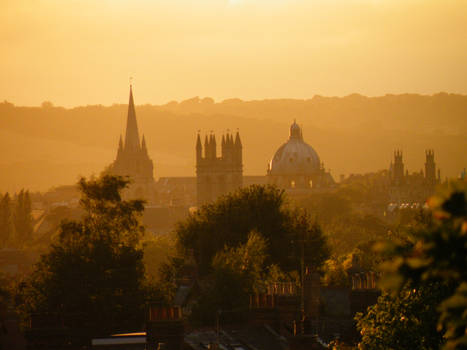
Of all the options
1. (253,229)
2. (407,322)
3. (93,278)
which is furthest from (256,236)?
(407,322)

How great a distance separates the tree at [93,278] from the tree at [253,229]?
480 inches

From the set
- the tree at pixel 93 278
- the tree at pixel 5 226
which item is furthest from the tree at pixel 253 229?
the tree at pixel 5 226

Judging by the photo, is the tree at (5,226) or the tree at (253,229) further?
the tree at (5,226)

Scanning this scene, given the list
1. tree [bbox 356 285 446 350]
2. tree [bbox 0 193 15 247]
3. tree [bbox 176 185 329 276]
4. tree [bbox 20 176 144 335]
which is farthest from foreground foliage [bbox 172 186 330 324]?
tree [bbox 0 193 15 247]

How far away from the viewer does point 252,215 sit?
7500 cm

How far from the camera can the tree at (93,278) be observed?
145 ft

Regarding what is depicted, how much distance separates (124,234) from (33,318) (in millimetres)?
26180

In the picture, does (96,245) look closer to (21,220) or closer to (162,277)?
(162,277)

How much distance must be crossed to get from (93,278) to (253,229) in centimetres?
2374

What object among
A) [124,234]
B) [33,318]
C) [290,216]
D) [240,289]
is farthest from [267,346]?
[290,216]

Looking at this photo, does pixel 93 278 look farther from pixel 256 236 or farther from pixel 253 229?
pixel 253 229

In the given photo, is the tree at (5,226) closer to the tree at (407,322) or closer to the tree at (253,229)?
the tree at (253,229)

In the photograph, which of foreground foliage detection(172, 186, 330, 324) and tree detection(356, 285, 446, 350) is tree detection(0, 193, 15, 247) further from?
tree detection(356, 285, 446, 350)

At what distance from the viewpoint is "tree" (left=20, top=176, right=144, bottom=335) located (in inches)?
1742
